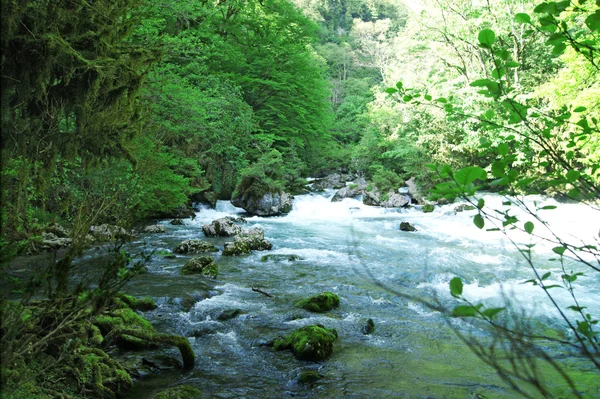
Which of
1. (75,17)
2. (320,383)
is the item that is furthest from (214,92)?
(320,383)

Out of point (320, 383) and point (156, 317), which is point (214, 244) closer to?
point (156, 317)

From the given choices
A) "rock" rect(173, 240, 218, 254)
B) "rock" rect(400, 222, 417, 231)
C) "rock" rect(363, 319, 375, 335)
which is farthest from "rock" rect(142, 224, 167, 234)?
"rock" rect(363, 319, 375, 335)

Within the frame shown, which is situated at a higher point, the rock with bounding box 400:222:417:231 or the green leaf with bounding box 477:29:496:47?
the green leaf with bounding box 477:29:496:47

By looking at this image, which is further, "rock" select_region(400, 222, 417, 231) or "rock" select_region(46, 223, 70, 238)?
"rock" select_region(400, 222, 417, 231)

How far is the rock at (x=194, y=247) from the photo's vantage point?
33.9 feet

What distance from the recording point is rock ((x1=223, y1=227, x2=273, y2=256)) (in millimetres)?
10398

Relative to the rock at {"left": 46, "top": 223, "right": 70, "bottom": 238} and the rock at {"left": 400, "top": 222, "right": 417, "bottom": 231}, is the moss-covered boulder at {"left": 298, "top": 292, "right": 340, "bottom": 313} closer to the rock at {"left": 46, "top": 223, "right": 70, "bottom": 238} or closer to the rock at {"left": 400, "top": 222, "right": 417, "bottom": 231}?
the rock at {"left": 46, "top": 223, "right": 70, "bottom": 238}

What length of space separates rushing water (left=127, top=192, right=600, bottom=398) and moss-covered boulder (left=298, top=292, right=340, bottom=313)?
0.21 metres

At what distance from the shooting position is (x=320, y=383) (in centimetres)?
427

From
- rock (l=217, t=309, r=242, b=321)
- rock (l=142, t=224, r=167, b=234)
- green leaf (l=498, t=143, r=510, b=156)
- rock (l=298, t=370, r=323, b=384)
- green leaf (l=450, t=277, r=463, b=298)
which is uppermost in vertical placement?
green leaf (l=498, t=143, r=510, b=156)

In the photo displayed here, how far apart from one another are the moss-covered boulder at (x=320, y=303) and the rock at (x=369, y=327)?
0.86m

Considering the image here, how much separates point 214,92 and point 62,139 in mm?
11931

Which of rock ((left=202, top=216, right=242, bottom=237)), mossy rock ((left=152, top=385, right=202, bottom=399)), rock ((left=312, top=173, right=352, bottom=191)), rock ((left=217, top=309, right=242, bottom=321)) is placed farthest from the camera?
rock ((left=312, top=173, right=352, bottom=191))

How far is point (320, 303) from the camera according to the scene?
6.55 metres
